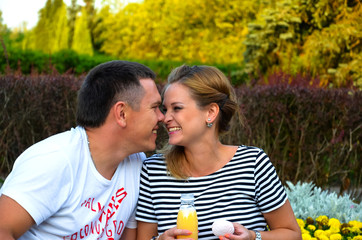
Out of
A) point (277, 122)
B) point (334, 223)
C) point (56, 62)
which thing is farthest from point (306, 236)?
point (56, 62)

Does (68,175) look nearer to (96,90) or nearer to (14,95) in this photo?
(96,90)

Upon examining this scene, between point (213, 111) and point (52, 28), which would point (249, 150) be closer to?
point (213, 111)

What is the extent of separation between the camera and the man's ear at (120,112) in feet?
7.95

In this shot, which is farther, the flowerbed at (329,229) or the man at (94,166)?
the flowerbed at (329,229)

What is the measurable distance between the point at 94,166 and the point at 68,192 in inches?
8.4

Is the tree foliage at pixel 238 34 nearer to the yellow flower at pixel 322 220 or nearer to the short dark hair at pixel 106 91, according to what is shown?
the yellow flower at pixel 322 220

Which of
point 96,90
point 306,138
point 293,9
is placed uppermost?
point 293,9

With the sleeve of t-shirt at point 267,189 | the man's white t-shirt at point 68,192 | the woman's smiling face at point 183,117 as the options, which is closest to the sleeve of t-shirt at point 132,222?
the man's white t-shirt at point 68,192

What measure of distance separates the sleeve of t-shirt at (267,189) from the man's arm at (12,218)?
1.21 m

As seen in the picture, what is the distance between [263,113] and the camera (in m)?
5.23

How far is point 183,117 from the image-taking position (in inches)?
102

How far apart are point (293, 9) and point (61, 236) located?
8490 mm

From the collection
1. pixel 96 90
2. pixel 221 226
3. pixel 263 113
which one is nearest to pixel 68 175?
pixel 96 90

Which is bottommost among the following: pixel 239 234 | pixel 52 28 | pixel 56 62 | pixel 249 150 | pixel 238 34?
pixel 239 234
